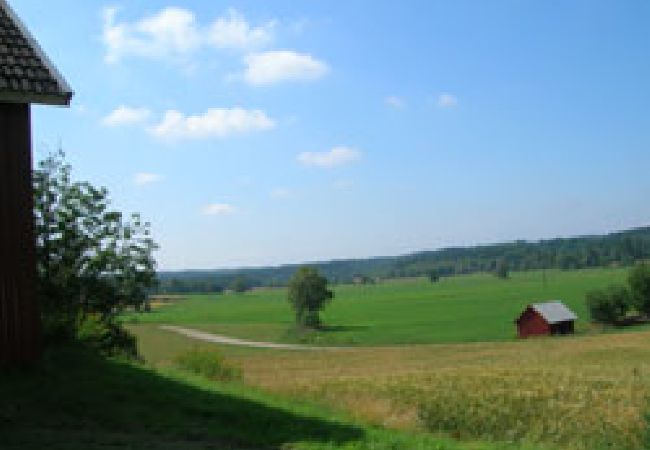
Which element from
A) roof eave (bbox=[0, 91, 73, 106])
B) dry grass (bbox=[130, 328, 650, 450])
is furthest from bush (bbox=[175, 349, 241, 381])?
roof eave (bbox=[0, 91, 73, 106])

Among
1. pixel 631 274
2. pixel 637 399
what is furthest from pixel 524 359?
pixel 631 274

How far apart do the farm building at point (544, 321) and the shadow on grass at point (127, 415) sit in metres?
75.7

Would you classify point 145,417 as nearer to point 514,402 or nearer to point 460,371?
point 514,402

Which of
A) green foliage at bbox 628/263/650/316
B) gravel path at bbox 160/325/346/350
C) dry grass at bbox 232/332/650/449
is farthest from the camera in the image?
gravel path at bbox 160/325/346/350

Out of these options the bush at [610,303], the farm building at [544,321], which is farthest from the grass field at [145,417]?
the bush at [610,303]

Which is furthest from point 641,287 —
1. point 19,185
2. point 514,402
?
point 19,185

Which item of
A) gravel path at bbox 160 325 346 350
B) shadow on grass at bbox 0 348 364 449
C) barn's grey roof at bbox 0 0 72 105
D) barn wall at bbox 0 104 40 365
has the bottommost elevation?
gravel path at bbox 160 325 346 350

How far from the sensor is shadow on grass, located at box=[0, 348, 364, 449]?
1047cm

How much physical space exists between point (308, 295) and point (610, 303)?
1568 inches

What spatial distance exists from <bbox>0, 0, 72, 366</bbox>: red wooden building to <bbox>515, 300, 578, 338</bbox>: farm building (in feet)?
259

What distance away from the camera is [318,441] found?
11484 millimetres

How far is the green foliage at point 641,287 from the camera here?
86062 mm

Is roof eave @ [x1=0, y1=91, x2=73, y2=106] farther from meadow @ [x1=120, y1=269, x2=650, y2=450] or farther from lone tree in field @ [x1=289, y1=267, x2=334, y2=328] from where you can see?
lone tree in field @ [x1=289, y1=267, x2=334, y2=328]

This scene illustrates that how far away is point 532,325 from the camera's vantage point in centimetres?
8931
